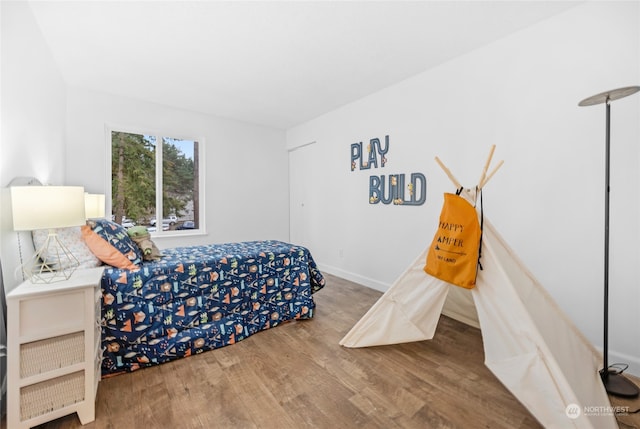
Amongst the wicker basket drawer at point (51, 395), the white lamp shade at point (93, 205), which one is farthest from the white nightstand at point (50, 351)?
the white lamp shade at point (93, 205)

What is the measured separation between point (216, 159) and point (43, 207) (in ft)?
10.2

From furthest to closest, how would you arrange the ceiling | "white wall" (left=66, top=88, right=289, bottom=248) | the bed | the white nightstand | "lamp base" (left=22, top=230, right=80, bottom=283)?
"white wall" (left=66, top=88, right=289, bottom=248) → the ceiling → the bed → "lamp base" (left=22, top=230, right=80, bottom=283) → the white nightstand

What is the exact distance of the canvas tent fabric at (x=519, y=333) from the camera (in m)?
1.33

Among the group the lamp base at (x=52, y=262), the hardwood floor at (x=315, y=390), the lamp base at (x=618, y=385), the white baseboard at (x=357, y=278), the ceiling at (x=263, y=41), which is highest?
the ceiling at (x=263, y=41)

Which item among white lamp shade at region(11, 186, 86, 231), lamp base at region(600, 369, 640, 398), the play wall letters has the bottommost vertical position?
lamp base at region(600, 369, 640, 398)

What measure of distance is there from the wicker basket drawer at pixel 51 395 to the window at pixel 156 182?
287 cm

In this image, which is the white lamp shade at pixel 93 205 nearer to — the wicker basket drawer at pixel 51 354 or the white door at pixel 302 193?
the wicker basket drawer at pixel 51 354

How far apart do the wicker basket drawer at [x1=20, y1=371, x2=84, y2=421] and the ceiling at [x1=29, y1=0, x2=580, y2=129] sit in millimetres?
2338

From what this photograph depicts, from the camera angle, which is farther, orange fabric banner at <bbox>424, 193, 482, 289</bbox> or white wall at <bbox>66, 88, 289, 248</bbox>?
white wall at <bbox>66, 88, 289, 248</bbox>

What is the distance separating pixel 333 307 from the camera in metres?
2.99

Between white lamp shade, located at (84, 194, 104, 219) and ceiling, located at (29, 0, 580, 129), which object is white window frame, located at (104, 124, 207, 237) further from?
white lamp shade, located at (84, 194, 104, 219)

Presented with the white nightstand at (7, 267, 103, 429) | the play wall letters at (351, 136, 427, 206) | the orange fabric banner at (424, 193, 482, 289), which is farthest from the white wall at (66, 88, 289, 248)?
the orange fabric banner at (424, 193, 482, 289)

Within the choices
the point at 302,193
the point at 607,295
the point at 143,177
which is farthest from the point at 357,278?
the point at 143,177

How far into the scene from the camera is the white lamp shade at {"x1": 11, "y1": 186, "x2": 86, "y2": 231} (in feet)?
4.59
